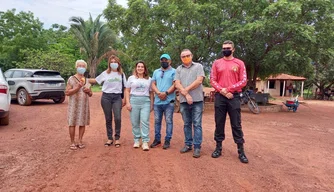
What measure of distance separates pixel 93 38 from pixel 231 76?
85.1ft

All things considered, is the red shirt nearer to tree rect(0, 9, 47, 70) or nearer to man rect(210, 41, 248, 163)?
man rect(210, 41, 248, 163)

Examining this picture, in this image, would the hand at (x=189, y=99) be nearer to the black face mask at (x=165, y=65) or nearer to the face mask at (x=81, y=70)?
the black face mask at (x=165, y=65)

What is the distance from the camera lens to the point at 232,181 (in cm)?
372

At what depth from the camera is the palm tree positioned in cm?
2864

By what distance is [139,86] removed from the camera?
5.14 metres

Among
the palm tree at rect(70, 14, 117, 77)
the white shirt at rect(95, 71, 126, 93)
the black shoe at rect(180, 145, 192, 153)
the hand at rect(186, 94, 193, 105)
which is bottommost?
the black shoe at rect(180, 145, 192, 153)

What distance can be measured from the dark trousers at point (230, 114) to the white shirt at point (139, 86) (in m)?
1.27

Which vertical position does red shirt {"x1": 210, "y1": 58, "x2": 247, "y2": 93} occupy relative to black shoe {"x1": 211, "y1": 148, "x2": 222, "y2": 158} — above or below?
above

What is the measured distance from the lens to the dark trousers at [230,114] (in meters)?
4.64

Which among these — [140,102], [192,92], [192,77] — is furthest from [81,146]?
[192,77]

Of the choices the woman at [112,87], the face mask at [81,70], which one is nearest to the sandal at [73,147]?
Result: the woman at [112,87]

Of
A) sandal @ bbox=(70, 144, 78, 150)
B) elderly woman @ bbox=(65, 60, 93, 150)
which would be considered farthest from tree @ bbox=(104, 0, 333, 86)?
sandal @ bbox=(70, 144, 78, 150)

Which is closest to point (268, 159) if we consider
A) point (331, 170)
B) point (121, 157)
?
point (331, 170)

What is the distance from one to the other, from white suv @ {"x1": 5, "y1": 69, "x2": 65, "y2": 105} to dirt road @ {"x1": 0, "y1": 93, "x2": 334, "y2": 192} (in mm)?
4910
